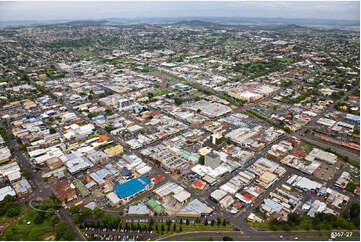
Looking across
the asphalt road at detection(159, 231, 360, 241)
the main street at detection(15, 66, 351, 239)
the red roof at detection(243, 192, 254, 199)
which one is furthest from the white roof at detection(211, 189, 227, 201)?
the asphalt road at detection(159, 231, 360, 241)

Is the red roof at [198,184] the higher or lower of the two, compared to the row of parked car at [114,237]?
higher

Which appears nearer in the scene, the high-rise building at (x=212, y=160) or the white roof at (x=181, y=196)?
the white roof at (x=181, y=196)

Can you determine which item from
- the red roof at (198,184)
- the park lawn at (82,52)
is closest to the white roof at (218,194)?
the red roof at (198,184)

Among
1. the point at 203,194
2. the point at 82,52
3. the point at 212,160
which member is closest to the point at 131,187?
the point at 203,194

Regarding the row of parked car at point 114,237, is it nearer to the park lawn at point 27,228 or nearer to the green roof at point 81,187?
the park lawn at point 27,228

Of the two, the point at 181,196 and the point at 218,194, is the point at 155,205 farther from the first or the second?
the point at 218,194

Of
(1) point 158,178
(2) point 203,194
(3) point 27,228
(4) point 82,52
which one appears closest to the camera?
(3) point 27,228
